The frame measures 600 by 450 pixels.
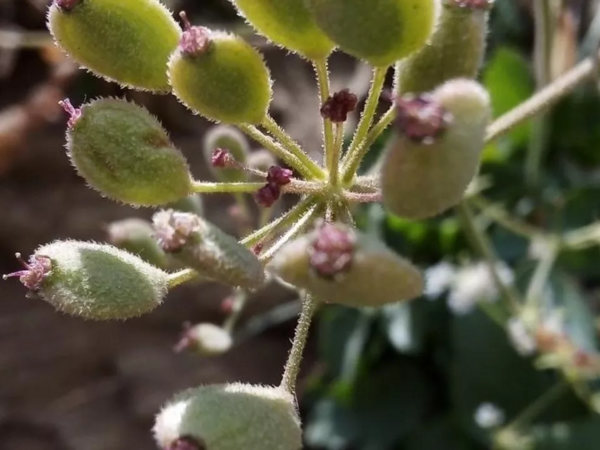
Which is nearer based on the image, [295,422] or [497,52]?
[295,422]

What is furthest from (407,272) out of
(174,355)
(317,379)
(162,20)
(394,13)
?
(174,355)

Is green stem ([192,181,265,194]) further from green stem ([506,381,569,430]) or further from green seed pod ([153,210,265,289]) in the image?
green stem ([506,381,569,430])

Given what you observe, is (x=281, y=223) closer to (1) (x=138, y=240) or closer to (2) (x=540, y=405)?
(1) (x=138, y=240)

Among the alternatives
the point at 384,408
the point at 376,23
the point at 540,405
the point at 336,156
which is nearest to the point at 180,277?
the point at 336,156

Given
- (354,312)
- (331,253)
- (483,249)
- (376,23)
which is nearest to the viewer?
(331,253)

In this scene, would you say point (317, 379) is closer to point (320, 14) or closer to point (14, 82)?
point (14, 82)
